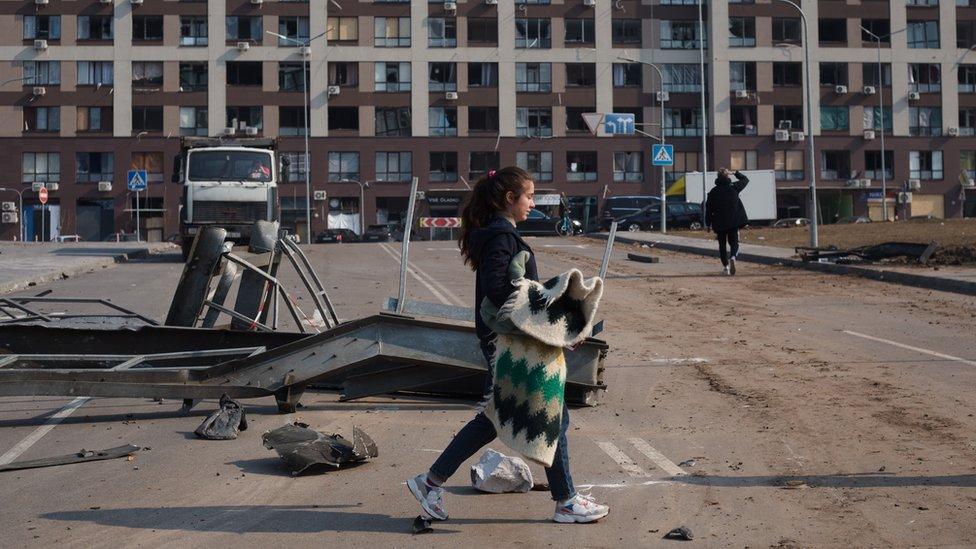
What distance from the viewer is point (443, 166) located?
7281 cm

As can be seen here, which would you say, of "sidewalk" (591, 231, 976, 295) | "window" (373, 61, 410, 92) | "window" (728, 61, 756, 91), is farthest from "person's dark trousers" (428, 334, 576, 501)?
"window" (728, 61, 756, 91)

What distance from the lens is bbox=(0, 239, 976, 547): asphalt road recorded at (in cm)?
547

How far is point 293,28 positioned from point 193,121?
854 cm

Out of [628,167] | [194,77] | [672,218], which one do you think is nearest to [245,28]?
A: [194,77]

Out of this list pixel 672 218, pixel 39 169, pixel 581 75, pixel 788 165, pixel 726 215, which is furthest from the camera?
pixel 788 165

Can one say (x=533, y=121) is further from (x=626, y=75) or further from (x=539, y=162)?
(x=626, y=75)

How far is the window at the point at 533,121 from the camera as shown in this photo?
72.8 meters

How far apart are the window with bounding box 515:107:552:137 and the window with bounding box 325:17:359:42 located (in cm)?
1130

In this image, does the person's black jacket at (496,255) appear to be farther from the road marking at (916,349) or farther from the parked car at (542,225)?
the parked car at (542,225)

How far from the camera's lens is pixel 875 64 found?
246 ft

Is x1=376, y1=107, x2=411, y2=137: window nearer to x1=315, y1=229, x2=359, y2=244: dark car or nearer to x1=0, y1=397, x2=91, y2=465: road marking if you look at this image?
x1=315, y1=229, x2=359, y2=244: dark car

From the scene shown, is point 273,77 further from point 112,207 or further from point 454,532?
point 454,532

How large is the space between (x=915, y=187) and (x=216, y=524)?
75691 millimetres

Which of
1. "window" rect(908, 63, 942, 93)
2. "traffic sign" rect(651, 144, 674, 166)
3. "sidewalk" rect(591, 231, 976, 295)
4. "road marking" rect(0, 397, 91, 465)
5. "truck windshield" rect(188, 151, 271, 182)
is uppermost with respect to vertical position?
"window" rect(908, 63, 942, 93)
